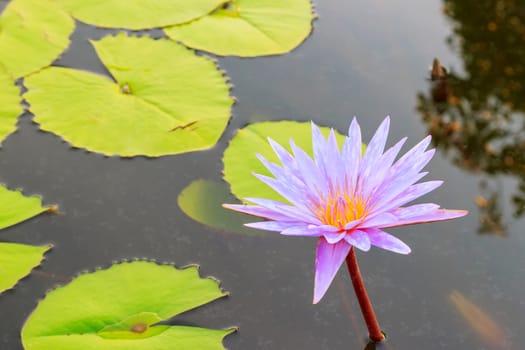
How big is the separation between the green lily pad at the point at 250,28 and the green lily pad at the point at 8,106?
2.28 ft

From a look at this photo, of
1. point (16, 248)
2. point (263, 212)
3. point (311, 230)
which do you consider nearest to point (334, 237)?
point (311, 230)

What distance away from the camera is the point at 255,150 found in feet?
8.47

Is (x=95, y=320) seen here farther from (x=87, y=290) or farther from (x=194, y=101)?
(x=194, y=101)

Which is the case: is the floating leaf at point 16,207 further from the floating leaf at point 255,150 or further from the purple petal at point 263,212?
the purple petal at point 263,212

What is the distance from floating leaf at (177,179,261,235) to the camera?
7.75 feet

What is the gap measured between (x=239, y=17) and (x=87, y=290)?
1598 mm

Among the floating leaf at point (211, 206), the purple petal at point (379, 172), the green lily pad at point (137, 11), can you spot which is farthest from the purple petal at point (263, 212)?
the green lily pad at point (137, 11)

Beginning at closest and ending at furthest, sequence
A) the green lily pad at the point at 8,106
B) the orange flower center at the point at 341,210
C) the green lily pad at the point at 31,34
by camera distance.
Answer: the orange flower center at the point at 341,210, the green lily pad at the point at 8,106, the green lily pad at the point at 31,34

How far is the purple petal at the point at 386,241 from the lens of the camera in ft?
5.28

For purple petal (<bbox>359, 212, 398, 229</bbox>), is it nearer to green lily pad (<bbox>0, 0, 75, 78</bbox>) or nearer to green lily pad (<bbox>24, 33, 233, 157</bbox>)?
green lily pad (<bbox>24, 33, 233, 157</bbox>)

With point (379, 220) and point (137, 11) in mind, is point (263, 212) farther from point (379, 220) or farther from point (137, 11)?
point (137, 11)

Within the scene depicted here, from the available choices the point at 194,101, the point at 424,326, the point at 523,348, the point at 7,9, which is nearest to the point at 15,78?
the point at 7,9

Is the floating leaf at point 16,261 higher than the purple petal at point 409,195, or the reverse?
the purple petal at point 409,195

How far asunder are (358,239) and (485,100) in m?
1.45
